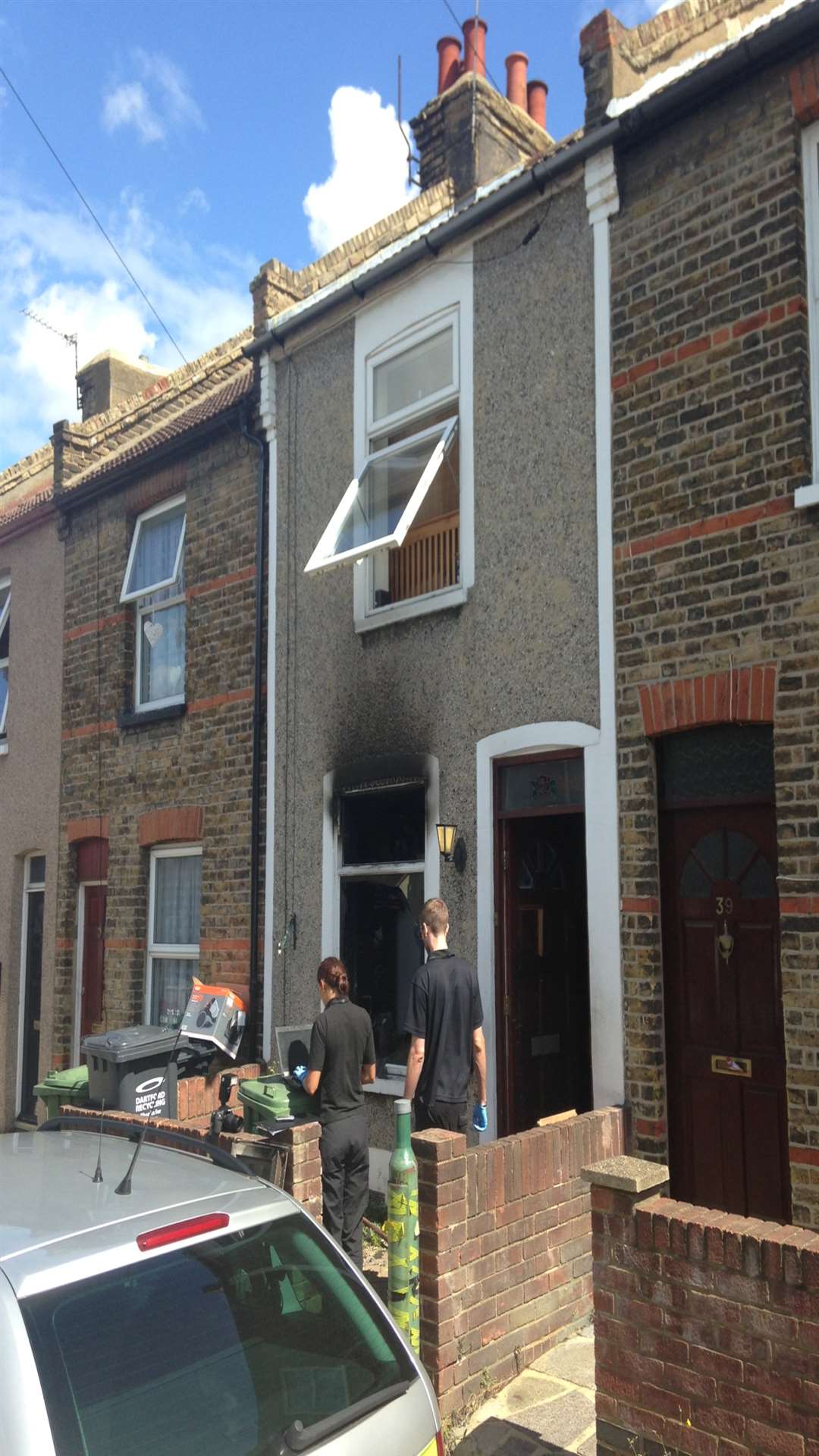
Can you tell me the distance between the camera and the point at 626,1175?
4086 millimetres

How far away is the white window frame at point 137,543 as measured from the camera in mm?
10859

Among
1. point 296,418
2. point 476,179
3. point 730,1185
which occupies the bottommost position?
point 730,1185

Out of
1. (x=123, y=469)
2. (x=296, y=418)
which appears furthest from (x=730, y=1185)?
(x=123, y=469)

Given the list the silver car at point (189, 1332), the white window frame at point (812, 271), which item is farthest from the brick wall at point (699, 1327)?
the white window frame at point (812, 271)

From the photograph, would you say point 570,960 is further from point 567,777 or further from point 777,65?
point 777,65

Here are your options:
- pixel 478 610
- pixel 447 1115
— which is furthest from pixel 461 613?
pixel 447 1115

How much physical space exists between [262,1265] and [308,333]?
7.93 metres

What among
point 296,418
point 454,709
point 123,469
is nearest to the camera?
point 454,709

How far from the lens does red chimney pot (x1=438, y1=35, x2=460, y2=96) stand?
9945 millimetres

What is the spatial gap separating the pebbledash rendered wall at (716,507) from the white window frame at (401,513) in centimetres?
156

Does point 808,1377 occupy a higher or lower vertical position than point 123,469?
lower

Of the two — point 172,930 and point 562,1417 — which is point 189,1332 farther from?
point 172,930

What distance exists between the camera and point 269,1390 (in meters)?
2.66

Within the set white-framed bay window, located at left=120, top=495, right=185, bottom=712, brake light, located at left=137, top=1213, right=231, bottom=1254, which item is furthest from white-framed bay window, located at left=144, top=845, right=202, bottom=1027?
brake light, located at left=137, top=1213, right=231, bottom=1254
